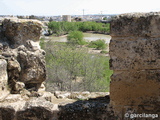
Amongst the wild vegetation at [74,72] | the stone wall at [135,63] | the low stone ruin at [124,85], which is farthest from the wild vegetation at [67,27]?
the stone wall at [135,63]

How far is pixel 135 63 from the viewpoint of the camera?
→ 2377 millimetres

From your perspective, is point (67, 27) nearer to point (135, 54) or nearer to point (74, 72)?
point (74, 72)

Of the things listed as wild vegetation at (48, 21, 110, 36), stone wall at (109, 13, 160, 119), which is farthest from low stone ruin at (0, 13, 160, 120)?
wild vegetation at (48, 21, 110, 36)

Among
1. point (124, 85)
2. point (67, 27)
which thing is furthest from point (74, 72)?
point (67, 27)

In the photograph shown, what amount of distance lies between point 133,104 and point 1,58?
214cm

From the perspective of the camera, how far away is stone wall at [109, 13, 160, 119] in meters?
2.30

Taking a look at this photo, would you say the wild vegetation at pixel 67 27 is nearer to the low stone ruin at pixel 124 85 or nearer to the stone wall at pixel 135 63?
the low stone ruin at pixel 124 85

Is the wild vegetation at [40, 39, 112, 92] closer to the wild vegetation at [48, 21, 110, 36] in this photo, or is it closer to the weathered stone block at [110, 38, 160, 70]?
the weathered stone block at [110, 38, 160, 70]

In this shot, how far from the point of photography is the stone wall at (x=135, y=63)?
7.55 feet

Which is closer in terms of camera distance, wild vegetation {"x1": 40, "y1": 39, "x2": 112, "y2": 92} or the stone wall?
the stone wall

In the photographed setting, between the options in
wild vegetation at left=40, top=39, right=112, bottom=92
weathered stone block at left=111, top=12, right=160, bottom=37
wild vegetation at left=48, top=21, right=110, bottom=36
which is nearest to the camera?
weathered stone block at left=111, top=12, right=160, bottom=37

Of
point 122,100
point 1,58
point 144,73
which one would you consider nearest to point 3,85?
point 1,58

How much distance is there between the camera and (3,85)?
314 centimetres

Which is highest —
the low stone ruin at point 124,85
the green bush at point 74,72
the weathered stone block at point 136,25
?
the weathered stone block at point 136,25
